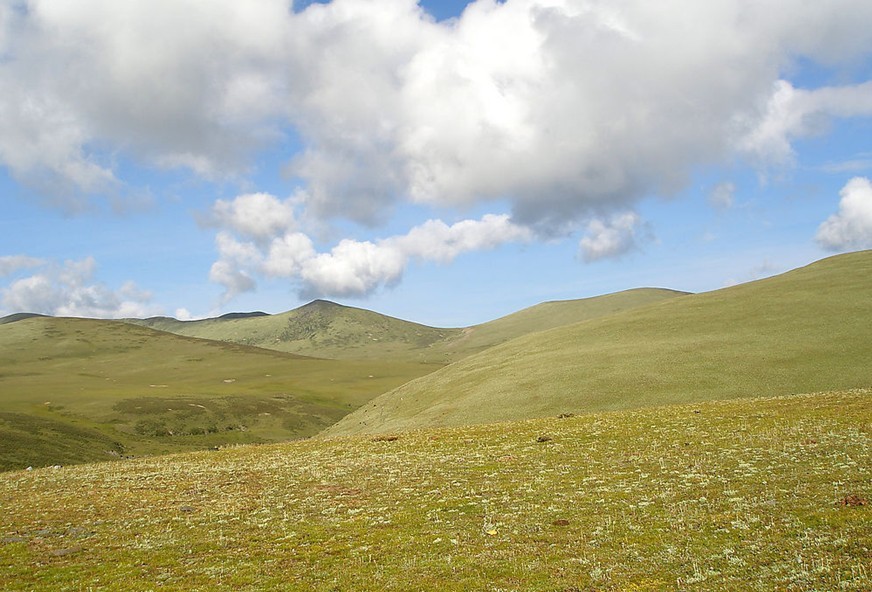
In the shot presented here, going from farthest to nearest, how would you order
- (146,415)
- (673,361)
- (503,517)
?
(146,415) < (673,361) < (503,517)

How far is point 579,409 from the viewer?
64.9 meters

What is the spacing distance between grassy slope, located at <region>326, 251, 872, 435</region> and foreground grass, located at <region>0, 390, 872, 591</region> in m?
24.0

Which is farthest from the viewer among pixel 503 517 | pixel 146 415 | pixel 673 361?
pixel 146 415

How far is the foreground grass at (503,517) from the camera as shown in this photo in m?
16.1

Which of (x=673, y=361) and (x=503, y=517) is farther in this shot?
(x=673, y=361)

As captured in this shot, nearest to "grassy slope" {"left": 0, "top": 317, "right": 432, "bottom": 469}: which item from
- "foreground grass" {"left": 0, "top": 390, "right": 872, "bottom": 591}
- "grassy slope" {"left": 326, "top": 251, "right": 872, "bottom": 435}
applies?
"grassy slope" {"left": 326, "top": 251, "right": 872, "bottom": 435}

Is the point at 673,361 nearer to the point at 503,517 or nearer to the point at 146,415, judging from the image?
the point at 503,517

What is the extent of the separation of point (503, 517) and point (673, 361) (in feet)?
199

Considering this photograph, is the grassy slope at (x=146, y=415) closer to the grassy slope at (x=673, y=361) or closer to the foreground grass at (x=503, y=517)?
the grassy slope at (x=673, y=361)

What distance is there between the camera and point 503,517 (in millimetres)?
22547

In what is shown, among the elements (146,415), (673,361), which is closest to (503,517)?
(673,361)

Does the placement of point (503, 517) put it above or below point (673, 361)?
below

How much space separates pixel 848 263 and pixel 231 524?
5898 inches

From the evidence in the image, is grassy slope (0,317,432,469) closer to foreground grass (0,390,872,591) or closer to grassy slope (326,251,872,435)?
grassy slope (326,251,872,435)
